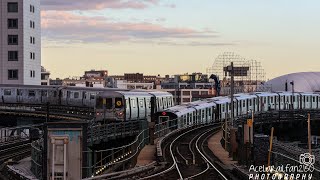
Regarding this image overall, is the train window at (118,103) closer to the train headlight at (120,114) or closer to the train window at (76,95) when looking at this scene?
the train headlight at (120,114)

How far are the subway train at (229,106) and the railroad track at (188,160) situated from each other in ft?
13.5

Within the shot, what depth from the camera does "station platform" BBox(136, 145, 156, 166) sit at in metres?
36.5

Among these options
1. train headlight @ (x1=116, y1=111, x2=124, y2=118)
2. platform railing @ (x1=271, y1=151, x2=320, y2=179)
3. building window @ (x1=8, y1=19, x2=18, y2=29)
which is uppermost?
building window @ (x1=8, y1=19, x2=18, y2=29)

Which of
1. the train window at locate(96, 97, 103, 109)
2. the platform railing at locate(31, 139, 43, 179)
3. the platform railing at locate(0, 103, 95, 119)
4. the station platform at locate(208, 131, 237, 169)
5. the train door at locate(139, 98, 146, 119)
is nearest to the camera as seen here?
the platform railing at locate(31, 139, 43, 179)

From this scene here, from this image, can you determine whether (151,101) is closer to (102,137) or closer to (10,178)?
(102,137)

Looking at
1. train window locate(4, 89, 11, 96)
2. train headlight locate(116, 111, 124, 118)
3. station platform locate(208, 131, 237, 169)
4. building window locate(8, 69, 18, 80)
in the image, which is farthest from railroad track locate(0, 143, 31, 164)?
building window locate(8, 69, 18, 80)

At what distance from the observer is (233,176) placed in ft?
95.8

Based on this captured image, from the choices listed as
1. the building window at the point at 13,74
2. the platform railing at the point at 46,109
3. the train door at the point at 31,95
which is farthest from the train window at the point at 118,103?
the building window at the point at 13,74

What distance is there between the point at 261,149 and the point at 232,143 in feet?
13.9

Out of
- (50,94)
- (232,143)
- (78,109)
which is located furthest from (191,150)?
(50,94)

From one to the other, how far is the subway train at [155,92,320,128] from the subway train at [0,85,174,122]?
236cm

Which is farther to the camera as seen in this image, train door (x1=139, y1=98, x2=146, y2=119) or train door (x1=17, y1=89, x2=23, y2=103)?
train door (x1=17, y1=89, x2=23, y2=103)

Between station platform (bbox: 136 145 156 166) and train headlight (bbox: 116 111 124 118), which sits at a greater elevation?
train headlight (bbox: 116 111 124 118)

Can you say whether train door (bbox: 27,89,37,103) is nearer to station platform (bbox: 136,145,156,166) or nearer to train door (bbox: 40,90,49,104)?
train door (bbox: 40,90,49,104)
